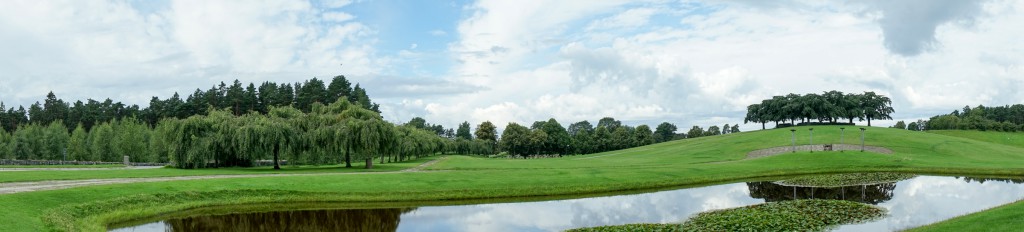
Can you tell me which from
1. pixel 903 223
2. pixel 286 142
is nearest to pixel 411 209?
pixel 903 223

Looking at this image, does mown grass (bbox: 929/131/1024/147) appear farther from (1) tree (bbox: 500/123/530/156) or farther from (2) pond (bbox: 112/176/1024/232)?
(2) pond (bbox: 112/176/1024/232)

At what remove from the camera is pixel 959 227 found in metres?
20.4

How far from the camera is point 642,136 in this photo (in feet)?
529

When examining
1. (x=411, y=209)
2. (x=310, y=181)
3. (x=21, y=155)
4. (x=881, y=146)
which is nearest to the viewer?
(x=411, y=209)

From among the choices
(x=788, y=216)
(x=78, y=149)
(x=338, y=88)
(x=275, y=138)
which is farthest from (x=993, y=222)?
(x=338, y=88)

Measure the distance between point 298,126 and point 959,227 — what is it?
2051 inches

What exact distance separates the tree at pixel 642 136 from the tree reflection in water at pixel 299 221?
132m

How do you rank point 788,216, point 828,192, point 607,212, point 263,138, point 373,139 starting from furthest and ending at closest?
point 373,139
point 263,138
point 828,192
point 607,212
point 788,216

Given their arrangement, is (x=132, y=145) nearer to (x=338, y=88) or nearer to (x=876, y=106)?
(x=338, y=88)

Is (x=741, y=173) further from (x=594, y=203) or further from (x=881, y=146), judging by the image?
(x=881, y=146)

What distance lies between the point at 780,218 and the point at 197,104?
4566 inches

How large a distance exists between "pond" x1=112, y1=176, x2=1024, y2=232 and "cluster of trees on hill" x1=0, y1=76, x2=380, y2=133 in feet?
259

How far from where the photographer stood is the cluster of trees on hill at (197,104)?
119m

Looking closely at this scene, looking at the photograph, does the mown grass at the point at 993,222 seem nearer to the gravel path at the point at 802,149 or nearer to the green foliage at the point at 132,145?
the gravel path at the point at 802,149
